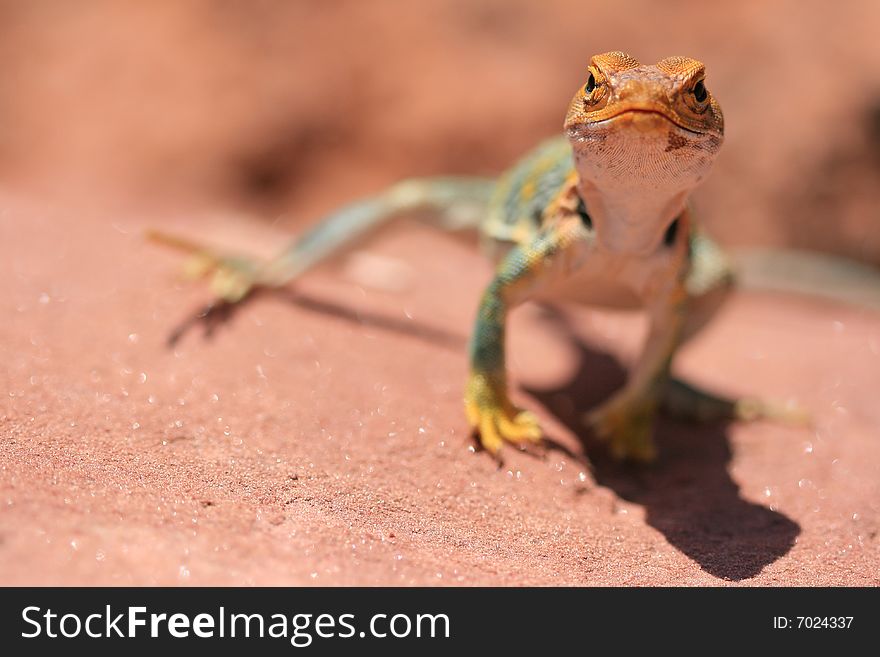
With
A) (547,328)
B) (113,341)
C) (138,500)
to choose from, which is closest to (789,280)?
(547,328)

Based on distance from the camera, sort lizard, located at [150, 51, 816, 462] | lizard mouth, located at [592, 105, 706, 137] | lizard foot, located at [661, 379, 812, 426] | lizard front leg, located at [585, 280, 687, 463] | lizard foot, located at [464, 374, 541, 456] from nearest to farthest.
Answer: lizard mouth, located at [592, 105, 706, 137] → lizard, located at [150, 51, 816, 462] → lizard foot, located at [464, 374, 541, 456] → lizard front leg, located at [585, 280, 687, 463] → lizard foot, located at [661, 379, 812, 426]

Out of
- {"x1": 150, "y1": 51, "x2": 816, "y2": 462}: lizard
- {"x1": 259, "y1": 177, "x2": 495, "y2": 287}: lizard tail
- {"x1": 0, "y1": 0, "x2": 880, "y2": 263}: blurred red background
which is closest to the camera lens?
{"x1": 150, "y1": 51, "x2": 816, "y2": 462}: lizard

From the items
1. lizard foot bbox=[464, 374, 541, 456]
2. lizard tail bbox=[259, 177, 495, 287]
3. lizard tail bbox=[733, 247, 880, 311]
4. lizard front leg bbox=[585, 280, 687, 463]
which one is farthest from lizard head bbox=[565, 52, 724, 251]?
lizard tail bbox=[733, 247, 880, 311]

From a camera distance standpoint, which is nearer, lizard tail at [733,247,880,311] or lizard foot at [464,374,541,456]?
lizard foot at [464,374,541,456]

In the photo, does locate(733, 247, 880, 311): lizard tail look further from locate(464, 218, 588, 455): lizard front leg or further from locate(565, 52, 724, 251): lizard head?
locate(565, 52, 724, 251): lizard head

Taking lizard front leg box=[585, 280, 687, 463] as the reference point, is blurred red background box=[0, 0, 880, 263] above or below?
above

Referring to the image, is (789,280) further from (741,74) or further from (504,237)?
(504,237)

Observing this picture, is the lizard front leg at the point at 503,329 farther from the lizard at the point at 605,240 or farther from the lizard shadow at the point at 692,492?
the lizard shadow at the point at 692,492

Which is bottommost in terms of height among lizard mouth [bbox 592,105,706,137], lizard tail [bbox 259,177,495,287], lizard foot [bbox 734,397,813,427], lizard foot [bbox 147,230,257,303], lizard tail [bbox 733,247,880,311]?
lizard foot [bbox 734,397,813,427]
